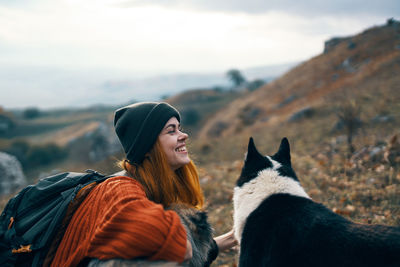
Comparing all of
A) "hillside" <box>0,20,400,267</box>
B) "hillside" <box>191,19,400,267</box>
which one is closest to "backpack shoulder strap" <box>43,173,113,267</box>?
"hillside" <box>0,20,400,267</box>

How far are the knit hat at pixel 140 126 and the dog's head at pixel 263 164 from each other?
0.94 meters

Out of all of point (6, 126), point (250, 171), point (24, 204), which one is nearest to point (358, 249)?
point (250, 171)

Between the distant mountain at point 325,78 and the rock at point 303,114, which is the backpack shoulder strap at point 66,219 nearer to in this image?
the rock at point 303,114

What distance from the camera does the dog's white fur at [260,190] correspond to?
230cm

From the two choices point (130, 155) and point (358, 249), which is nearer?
point (358, 249)

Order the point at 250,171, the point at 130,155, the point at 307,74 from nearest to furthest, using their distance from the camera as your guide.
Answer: the point at 130,155, the point at 250,171, the point at 307,74

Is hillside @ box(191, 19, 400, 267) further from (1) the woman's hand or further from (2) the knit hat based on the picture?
(2) the knit hat

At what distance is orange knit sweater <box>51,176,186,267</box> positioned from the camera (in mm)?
1471

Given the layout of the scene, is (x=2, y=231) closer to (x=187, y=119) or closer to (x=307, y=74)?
(x=307, y=74)

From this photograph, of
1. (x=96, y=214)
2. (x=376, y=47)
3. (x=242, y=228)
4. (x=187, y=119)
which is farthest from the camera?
(x=187, y=119)

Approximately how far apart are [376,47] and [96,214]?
31043 millimetres

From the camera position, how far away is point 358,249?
1581 mm

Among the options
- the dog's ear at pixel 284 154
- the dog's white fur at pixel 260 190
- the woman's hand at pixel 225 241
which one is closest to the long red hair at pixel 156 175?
the dog's white fur at pixel 260 190

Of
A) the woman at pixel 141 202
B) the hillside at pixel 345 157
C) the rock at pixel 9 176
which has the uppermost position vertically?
the woman at pixel 141 202
